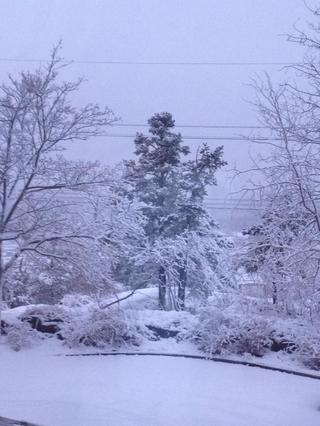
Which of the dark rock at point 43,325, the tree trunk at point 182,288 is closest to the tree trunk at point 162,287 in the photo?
the tree trunk at point 182,288

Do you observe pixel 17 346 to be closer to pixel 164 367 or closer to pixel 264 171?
pixel 164 367

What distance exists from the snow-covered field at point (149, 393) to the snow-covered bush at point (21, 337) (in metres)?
0.81

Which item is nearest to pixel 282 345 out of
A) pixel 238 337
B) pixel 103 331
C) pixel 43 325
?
pixel 238 337

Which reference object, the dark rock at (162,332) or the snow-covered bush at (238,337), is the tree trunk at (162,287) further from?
the snow-covered bush at (238,337)

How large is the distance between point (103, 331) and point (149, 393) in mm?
5065

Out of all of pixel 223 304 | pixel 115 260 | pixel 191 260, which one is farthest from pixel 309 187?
pixel 191 260

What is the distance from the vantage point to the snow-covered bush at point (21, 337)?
15.7 meters

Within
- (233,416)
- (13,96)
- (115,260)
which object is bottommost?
(233,416)

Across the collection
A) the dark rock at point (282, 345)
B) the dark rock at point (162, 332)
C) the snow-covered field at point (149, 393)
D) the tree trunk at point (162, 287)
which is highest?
the tree trunk at point (162, 287)

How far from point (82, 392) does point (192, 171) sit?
16.3 m

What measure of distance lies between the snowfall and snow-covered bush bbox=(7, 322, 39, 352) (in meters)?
0.33

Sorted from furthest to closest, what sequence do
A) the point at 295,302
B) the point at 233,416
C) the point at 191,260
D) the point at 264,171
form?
1. the point at 191,260
2. the point at 295,302
3. the point at 264,171
4. the point at 233,416

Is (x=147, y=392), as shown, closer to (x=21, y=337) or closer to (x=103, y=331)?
(x=103, y=331)

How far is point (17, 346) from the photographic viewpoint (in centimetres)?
1562
